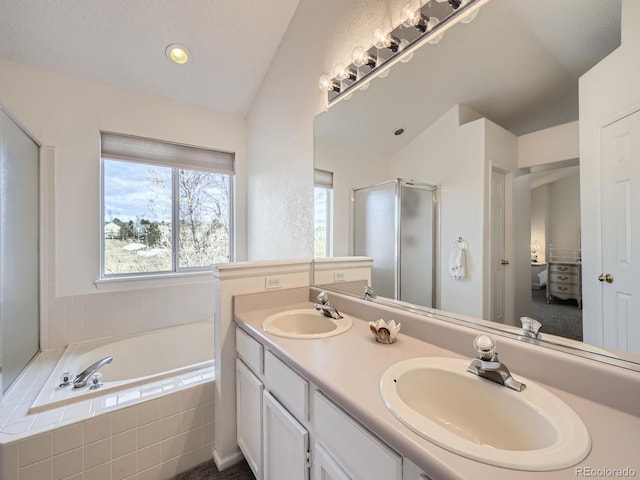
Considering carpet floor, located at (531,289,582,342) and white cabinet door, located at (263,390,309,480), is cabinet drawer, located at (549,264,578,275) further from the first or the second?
white cabinet door, located at (263,390,309,480)

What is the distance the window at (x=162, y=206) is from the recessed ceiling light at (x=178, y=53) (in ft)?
2.31

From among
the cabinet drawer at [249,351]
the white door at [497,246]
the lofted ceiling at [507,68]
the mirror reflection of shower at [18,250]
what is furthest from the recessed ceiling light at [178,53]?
the white door at [497,246]

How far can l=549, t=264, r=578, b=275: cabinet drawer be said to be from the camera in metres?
0.80

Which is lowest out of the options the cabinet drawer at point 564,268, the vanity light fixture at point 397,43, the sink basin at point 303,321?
the sink basin at point 303,321

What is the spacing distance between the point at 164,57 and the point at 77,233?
5.21 ft

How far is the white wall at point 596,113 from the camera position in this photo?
68 centimetres

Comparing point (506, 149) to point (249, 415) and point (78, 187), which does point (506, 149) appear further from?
point (78, 187)

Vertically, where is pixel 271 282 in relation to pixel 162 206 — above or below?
below

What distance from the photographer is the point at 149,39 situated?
2047mm

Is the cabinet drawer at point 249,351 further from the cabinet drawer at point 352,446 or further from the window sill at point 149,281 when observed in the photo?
the window sill at point 149,281

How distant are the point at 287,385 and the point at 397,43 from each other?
5.42ft

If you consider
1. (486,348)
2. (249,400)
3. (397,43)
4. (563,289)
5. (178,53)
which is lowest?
(249,400)

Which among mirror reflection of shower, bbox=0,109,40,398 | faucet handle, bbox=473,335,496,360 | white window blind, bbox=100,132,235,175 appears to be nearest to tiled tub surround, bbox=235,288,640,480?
faucet handle, bbox=473,335,496,360

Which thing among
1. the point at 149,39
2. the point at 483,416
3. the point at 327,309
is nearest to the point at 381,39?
the point at 327,309
